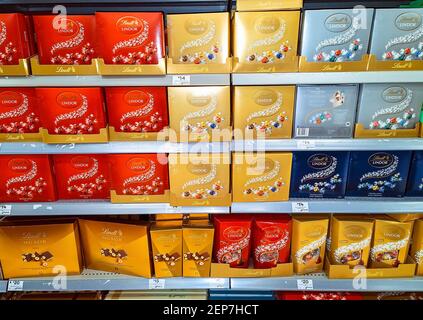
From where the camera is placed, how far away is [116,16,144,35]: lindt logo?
1639 mm

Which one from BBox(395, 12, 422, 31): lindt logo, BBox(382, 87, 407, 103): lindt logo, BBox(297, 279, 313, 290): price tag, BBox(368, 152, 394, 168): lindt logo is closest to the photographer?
BBox(395, 12, 422, 31): lindt logo

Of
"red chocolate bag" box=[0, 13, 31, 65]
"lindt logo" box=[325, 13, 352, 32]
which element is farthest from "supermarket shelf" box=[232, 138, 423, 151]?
"red chocolate bag" box=[0, 13, 31, 65]

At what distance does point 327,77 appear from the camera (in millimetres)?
1669

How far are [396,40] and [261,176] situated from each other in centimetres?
88

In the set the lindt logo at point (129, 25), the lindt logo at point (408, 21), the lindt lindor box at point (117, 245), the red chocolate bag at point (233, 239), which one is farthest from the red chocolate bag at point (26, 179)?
the lindt logo at point (408, 21)

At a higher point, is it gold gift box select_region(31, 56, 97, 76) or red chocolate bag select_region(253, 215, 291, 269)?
gold gift box select_region(31, 56, 97, 76)

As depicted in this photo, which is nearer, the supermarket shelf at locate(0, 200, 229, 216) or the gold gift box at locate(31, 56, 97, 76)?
the gold gift box at locate(31, 56, 97, 76)

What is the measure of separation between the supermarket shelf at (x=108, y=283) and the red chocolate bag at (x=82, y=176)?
464mm

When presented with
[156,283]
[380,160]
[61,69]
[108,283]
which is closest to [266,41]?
[380,160]

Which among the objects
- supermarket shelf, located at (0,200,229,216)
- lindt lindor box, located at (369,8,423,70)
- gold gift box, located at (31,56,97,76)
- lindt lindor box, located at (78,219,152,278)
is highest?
lindt lindor box, located at (369,8,423,70)

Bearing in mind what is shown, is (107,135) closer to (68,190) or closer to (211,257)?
(68,190)

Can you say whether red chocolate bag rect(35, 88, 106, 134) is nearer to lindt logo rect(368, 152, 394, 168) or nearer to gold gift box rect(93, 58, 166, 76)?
gold gift box rect(93, 58, 166, 76)

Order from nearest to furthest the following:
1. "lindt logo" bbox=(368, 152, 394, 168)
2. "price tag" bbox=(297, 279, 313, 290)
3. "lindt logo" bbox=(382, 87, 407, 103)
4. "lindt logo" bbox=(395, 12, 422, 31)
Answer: "lindt logo" bbox=(395, 12, 422, 31)
"lindt logo" bbox=(382, 87, 407, 103)
"lindt logo" bbox=(368, 152, 394, 168)
"price tag" bbox=(297, 279, 313, 290)

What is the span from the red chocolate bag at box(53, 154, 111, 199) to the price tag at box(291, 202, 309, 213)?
3.19 ft
